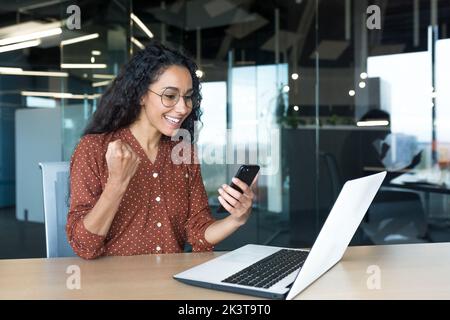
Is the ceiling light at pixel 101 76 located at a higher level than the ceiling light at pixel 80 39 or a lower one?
lower

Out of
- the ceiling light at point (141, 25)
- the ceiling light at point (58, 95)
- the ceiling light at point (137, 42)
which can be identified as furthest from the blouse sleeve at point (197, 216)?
the ceiling light at point (141, 25)

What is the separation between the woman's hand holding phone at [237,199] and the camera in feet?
4.55

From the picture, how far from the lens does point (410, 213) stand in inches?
163

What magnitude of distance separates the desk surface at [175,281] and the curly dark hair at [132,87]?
519 millimetres

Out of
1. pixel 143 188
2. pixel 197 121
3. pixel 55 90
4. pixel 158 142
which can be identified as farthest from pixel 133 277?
pixel 55 90

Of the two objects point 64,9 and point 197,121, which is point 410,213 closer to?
point 197,121

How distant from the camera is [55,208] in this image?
1579 millimetres

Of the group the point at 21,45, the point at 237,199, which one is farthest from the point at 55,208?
the point at 21,45

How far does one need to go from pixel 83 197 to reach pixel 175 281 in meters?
0.47

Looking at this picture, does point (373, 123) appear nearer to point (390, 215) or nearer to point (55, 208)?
point (390, 215)

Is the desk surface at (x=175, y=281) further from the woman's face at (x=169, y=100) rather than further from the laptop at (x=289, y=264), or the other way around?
the woman's face at (x=169, y=100)

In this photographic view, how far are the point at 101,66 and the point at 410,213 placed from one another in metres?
2.80

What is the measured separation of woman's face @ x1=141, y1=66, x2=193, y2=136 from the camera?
1624mm

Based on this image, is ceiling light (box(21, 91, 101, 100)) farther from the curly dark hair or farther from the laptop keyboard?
the laptop keyboard
